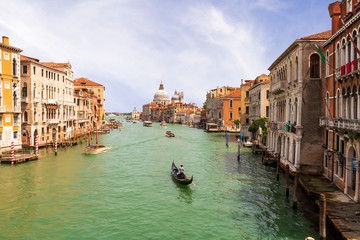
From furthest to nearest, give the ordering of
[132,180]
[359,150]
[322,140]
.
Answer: [132,180], [322,140], [359,150]

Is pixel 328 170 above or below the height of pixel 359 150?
below

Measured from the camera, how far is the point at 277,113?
25.7 m

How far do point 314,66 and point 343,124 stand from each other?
6.10 metres

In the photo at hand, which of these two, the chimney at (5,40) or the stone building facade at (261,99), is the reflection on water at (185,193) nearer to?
the chimney at (5,40)

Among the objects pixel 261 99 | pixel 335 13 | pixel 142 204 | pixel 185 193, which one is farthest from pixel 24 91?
pixel 261 99

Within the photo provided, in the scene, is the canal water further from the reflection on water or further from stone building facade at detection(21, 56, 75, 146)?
stone building facade at detection(21, 56, 75, 146)

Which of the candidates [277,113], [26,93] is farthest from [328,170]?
[26,93]

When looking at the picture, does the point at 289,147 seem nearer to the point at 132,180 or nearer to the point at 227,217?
the point at 227,217

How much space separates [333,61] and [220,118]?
52649 mm

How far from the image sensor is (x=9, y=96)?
26.5 metres

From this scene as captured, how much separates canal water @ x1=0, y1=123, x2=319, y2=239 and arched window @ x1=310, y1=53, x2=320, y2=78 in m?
7.36

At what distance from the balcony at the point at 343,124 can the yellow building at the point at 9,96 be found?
25964 mm

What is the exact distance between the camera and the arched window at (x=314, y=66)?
1788 centimetres

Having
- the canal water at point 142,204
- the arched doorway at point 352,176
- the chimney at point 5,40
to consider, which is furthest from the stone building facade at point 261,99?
the chimney at point 5,40
